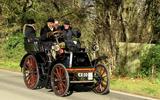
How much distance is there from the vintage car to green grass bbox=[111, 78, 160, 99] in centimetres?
99

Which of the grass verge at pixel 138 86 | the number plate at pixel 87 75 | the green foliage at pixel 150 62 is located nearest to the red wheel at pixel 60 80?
the number plate at pixel 87 75

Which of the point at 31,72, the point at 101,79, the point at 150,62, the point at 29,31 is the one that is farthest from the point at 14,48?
the point at 101,79

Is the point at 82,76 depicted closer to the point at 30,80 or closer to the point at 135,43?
the point at 30,80

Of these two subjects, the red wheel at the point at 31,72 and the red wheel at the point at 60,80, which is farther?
the red wheel at the point at 31,72

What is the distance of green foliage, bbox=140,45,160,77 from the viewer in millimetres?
16922

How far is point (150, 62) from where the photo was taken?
675 inches

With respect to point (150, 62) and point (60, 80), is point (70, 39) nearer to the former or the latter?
point (60, 80)

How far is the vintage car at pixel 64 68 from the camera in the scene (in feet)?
42.5

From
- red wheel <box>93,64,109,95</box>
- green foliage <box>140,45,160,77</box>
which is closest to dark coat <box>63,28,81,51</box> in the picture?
red wheel <box>93,64,109,95</box>

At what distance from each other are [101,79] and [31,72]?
92.2 inches

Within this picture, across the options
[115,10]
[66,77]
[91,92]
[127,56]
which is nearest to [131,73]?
[127,56]

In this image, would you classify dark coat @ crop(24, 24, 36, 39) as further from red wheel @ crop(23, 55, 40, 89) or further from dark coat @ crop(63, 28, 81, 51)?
dark coat @ crop(63, 28, 81, 51)

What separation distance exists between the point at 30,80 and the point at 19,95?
5.41 ft

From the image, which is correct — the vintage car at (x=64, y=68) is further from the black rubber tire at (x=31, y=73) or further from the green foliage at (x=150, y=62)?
the green foliage at (x=150, y=62)
